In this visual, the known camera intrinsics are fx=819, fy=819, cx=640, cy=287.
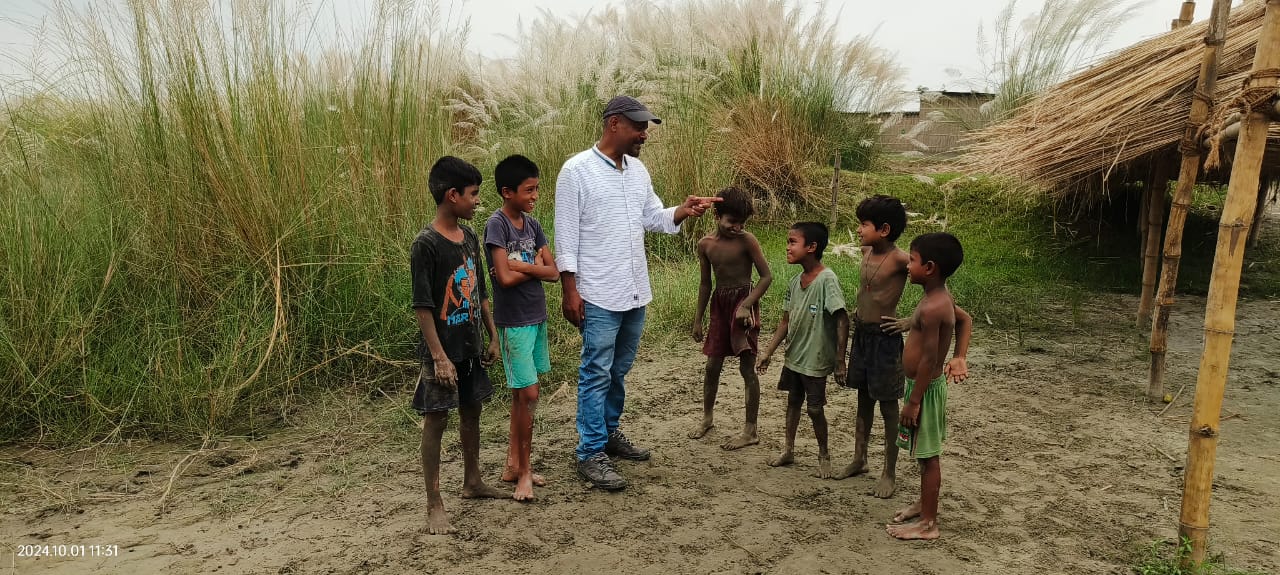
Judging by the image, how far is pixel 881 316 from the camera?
3.11m

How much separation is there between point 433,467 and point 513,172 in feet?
3.68

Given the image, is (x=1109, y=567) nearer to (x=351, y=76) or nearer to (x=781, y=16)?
(x=351, y=76)

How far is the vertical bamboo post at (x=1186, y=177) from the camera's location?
382 centimetres

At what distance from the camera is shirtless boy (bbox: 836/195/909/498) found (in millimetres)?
3061

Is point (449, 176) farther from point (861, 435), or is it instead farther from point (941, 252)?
point (861, 435)

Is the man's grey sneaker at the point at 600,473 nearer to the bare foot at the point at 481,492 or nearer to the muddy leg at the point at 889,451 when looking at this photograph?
the bare foot at the point at 481,492

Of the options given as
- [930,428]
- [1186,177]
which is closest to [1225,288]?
[930,428]

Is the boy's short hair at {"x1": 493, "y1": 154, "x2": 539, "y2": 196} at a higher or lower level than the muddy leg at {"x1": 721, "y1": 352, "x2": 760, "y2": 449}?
higher

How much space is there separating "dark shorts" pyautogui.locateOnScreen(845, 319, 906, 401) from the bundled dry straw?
96.1 inches

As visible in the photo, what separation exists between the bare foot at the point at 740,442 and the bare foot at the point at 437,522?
4.36ft

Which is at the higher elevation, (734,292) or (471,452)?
(734,292)

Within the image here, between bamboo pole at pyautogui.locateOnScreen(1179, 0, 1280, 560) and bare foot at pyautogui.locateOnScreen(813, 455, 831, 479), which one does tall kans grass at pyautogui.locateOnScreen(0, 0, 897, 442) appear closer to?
bare foot at pyautogui.locateOnScreen(813, 455, 831, 479)

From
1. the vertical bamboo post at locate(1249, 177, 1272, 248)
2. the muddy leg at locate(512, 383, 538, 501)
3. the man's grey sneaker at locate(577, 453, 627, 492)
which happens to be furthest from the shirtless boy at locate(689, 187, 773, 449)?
the vertical bamboo post at locate(1249, 177, 1272, 248)

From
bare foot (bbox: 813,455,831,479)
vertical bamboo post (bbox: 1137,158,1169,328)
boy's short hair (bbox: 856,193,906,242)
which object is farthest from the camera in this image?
vertical bamboo post (bbox: 1137,158,1169,328)
